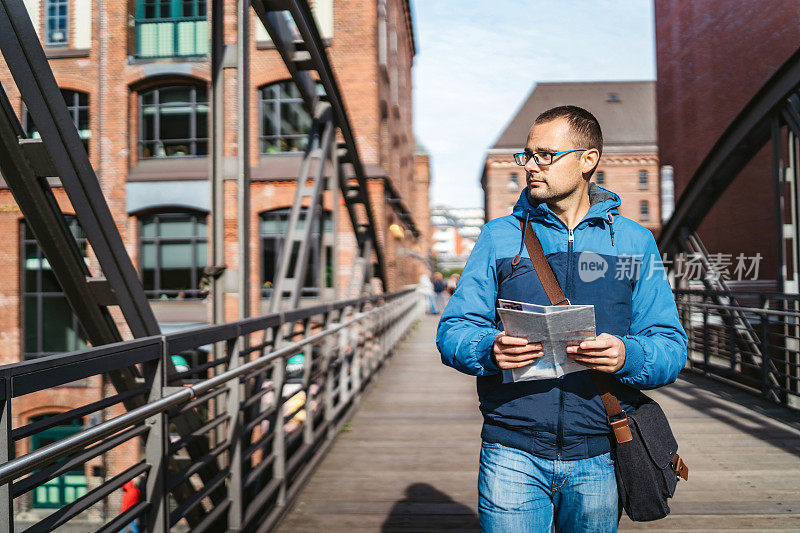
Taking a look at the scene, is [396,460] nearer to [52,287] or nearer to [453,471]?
[453,471]

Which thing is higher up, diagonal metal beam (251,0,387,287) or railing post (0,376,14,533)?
diagonal metal beam (251,0,387,287)

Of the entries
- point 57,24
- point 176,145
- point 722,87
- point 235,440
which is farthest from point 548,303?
point 57,24

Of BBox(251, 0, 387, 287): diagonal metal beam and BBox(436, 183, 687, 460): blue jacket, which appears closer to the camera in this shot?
BBox(436, 183, 687, 460): blue jacket

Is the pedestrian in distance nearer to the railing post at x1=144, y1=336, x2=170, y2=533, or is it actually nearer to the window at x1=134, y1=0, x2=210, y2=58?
the window at x1=134, y1=0, x2=210, y2=58

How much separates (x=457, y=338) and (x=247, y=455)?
6.93ft

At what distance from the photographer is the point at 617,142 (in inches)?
1329

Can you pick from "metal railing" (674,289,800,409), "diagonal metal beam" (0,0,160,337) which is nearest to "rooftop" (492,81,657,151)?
"metal railing" (674,289,800,409)

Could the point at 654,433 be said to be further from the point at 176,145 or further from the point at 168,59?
the point at 168,59

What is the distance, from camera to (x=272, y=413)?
12.4 ft

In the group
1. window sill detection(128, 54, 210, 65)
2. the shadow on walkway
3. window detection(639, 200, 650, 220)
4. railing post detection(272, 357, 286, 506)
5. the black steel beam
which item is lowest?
the shadow on walkway

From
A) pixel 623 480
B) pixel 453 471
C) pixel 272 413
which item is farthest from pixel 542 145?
pixel 453 471

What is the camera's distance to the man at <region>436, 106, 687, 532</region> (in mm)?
1640

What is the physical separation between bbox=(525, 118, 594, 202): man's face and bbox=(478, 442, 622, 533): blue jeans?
0.69 metres

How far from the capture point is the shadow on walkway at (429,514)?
3477 mm
